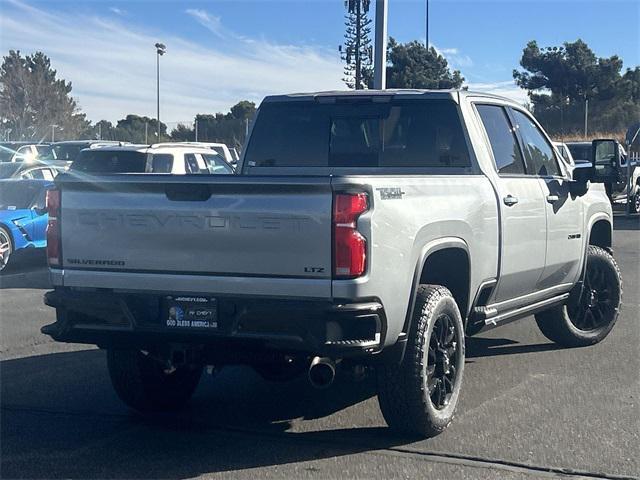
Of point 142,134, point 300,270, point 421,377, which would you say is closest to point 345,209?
point 300,270

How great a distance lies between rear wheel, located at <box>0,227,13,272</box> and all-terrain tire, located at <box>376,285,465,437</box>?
9.15 metres

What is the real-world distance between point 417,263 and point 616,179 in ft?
10.0

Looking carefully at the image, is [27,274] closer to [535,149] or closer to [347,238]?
[535,149]

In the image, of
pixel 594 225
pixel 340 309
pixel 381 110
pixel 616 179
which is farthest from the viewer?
pixel 594 225

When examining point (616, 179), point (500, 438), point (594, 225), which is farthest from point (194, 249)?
point (594, 225)

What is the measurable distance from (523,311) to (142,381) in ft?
9.20

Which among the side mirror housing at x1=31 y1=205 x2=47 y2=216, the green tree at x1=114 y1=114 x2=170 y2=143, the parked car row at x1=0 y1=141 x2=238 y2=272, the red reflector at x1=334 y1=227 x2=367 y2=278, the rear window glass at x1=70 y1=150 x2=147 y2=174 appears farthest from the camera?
the green tree at x1=114 y1=114 x2=170 y2=143

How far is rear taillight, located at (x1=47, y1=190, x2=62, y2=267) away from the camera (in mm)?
5125

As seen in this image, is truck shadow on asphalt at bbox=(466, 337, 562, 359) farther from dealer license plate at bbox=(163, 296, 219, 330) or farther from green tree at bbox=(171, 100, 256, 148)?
green tree at bbox=(171, 100, 256, 148)

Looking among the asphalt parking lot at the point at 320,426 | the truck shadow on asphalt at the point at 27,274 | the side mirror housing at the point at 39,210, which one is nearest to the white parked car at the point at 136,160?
the side mirror housing at the point at 39,210

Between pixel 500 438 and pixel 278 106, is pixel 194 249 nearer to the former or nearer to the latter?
pixel 500 438

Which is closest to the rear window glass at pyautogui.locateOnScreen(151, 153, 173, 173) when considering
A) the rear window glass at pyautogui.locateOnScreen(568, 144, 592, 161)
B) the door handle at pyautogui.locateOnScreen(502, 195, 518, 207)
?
the door handle at pyautogui.locateOnScreen(502, 195, 518, 207)

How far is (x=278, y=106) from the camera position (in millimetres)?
7078

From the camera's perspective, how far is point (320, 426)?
5609 mm
